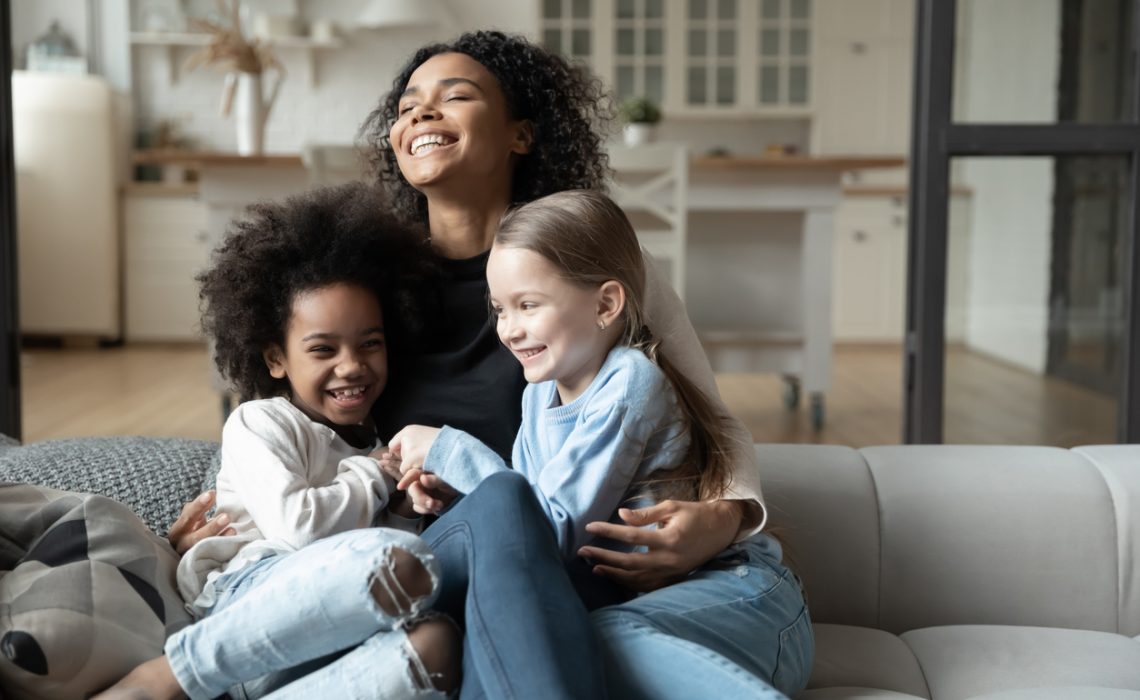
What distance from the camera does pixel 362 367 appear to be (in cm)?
147

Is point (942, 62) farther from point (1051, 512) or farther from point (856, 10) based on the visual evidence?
point (856, 10)

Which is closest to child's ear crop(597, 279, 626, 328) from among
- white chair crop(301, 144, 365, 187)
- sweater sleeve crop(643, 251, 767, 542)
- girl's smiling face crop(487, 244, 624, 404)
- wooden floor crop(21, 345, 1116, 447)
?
girl's smiling face crop(487, 244, 624, 404)

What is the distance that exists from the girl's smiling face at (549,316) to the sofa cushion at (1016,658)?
1.87ft

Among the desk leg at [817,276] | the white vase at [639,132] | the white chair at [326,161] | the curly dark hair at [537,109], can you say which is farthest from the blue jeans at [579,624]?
the white vase at [639,132]

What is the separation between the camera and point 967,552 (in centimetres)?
162

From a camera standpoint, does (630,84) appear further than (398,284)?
Yes

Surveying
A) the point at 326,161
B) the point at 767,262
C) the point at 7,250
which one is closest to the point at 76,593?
the point at 7,250

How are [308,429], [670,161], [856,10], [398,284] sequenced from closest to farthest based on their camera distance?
[308,429]
[398,284]
[670,161]
[856,10]

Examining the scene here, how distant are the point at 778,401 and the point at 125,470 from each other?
3588 mm

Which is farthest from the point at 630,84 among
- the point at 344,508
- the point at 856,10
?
the point at 344,508

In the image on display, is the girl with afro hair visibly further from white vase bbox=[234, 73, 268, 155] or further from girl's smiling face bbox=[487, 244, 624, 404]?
white vase bbox=[234, 73, 268, 155]

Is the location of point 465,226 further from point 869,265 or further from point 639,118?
point 869,265

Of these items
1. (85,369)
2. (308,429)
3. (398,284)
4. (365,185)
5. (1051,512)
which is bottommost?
(85,369)

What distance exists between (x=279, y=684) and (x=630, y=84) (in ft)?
20.2
